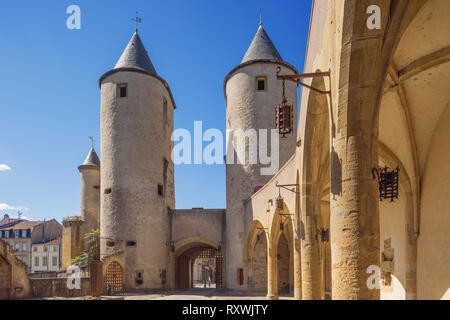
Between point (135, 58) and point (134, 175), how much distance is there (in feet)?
23.6

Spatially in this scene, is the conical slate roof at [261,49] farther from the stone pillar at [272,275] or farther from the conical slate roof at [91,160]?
the conical slate roof at [91,160]

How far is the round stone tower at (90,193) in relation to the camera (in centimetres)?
2808

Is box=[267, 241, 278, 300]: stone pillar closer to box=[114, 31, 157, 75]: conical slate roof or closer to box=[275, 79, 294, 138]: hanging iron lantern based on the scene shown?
box=[275, 79, 294, 138]: hanging iron lantern

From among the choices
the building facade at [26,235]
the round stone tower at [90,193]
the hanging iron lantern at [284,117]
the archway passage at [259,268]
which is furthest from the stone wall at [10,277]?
the building facade at [26,235]

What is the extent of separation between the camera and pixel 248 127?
2314cm

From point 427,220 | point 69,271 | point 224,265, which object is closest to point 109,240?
point 69,271

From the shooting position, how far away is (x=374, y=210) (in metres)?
4.70

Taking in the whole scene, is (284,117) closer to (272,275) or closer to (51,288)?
(272,275)

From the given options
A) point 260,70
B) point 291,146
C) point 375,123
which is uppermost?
point 260,70

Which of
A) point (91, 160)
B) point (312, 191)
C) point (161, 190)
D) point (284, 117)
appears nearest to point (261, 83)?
point (161, 190)

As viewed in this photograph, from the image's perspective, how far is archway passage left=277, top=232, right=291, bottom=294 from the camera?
72.0 ft

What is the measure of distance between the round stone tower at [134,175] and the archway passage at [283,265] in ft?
21.8
